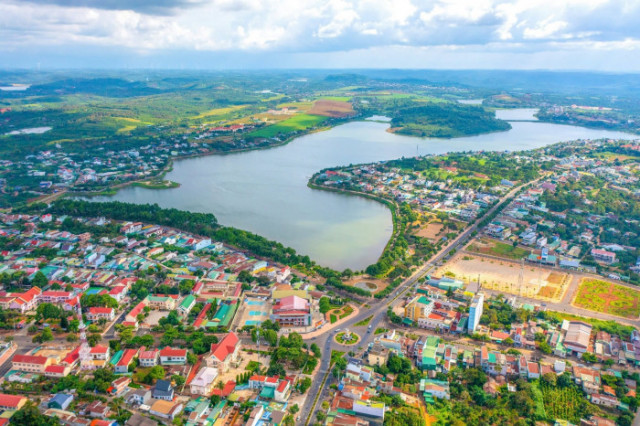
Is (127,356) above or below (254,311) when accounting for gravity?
above

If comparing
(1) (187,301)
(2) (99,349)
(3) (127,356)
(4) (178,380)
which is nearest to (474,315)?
(4) (178,380)

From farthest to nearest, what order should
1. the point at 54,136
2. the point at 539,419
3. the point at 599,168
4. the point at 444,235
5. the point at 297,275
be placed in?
the point at 54,136 < the point at 599,168 < the point at 444,235 < the point at 297,275 < the point at 539,419

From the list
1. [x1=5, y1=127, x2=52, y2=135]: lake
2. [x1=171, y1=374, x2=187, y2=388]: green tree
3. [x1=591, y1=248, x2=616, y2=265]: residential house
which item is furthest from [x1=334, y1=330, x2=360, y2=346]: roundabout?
[x1=5, y1=127, x2=52, y2=135]: lake

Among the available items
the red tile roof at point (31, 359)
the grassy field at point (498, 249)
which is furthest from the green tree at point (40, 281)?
the grassy field at point (498, 249)

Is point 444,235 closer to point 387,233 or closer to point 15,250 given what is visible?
point 387,233

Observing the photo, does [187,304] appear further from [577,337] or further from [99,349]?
[577,337]

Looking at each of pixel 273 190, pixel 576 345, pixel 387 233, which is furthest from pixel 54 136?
pixel 576 345
